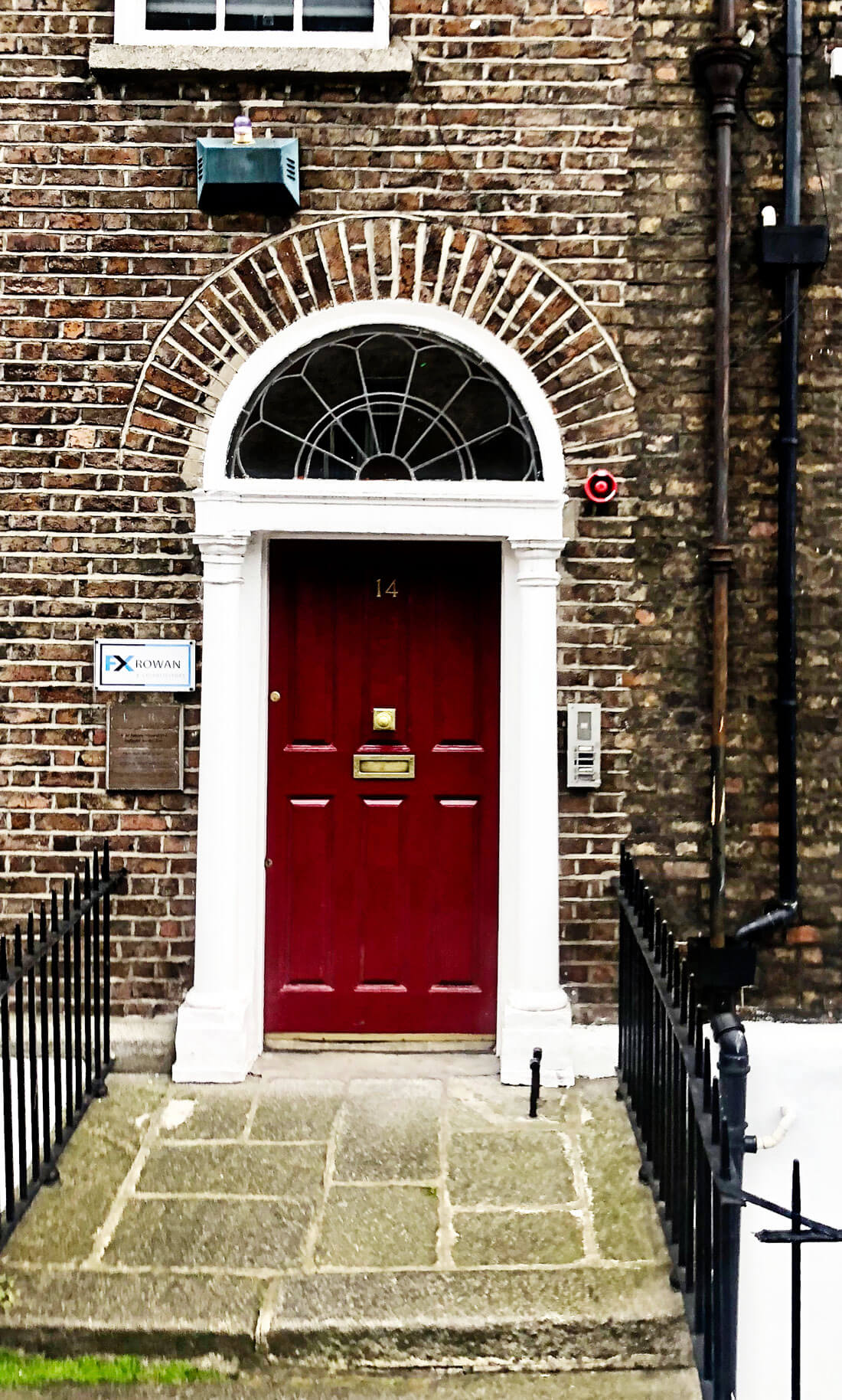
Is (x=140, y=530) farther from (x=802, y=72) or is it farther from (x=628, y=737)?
(x=802, y=72)

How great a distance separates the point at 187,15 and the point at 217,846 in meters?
3.52

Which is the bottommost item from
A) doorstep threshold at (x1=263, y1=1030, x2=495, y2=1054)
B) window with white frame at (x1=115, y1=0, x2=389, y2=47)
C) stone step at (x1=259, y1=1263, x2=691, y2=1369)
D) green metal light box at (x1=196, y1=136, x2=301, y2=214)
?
stone step at (x1=259, y1=1263, x2=691, y2=1369)

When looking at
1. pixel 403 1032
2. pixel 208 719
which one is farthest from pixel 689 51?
pixel 403 1032

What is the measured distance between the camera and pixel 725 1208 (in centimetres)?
278

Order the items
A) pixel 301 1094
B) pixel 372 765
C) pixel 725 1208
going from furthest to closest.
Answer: pixel 372 765, pixel 301 1094, pixel 725 1208

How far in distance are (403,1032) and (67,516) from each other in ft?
8.69

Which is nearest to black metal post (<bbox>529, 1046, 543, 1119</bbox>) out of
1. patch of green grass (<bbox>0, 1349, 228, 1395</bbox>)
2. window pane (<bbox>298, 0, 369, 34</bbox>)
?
patch of green grass (<bbox>0, 1349, 228, 1395</bbox>)

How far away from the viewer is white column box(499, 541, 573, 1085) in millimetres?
4695

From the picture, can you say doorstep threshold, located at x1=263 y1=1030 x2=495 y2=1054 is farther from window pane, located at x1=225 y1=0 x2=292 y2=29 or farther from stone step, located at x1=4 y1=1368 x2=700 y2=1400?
window pane, located at x1=225 y1=0 x2=292 y2=29

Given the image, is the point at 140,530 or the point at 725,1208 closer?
the point at 725,1208

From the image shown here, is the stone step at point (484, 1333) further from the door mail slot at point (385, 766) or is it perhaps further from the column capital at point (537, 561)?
the column capital at point (537, 561)

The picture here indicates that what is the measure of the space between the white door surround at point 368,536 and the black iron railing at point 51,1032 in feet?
1.23

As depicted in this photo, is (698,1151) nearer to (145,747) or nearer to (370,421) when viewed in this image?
(145,747)

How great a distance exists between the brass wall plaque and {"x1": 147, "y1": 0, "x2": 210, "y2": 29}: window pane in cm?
289
